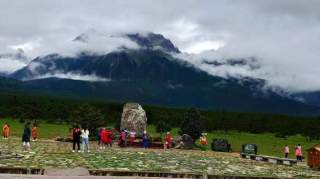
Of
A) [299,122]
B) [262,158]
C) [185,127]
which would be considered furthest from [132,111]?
[299,122]

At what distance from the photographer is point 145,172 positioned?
31.8m

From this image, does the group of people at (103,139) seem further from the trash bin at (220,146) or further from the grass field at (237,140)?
the grass field at (237,140)

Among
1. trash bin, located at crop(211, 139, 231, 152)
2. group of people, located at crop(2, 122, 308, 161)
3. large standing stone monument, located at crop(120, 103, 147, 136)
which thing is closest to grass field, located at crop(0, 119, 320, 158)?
trash bin, located at crop(211, 139, 231, 152)

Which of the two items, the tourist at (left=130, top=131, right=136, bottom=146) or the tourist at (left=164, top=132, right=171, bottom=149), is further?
the tourist at (left=130, top=131, right=136, bottom=146)

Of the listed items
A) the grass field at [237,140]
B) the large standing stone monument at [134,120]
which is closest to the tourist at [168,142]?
the large standing stone monument at [134,120]

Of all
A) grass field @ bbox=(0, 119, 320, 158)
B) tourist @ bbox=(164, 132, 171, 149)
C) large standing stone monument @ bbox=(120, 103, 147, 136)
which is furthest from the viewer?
grass field @ bbox=(0, 119, 320, 158)

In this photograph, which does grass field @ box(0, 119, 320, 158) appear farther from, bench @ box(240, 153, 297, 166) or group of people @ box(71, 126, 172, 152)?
bench @ box(240, 153, 297, 166)

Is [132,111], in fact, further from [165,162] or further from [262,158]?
[165,162]

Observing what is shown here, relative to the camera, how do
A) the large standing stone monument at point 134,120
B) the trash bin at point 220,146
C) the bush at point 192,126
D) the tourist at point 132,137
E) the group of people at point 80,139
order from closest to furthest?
the group of people at point 80,139 < the tourist at point 132,137 < the trash bin at point 220,146 < the large standing stone monument at point 134,120 < the bush at point 192,126

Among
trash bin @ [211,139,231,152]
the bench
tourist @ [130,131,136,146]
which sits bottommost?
the bench

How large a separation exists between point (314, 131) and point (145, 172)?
98.4 meters

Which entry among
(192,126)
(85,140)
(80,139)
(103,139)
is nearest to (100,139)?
(103,139)

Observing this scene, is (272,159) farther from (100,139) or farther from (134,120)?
(134,120)

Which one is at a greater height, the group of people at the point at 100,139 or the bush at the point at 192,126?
the bush at the point at 192,126
